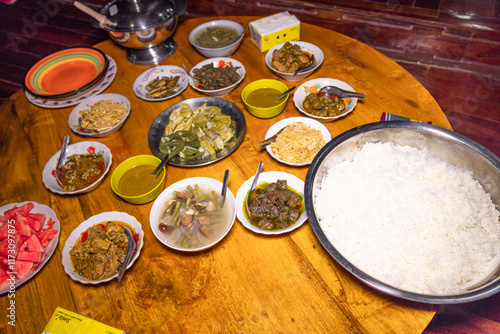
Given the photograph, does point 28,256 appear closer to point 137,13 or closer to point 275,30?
point 137,13

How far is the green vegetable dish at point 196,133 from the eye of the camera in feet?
6.61

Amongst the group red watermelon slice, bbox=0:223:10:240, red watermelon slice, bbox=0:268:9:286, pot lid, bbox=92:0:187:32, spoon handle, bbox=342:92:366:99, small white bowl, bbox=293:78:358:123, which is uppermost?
pot lid, bbox=92:0:187:32

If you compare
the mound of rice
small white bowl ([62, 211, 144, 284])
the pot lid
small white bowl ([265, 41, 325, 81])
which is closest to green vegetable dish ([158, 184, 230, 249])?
small white bowl ([62, 211, 144, 284])

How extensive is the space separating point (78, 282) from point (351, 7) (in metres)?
5.26

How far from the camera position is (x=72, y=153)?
215 centimetres

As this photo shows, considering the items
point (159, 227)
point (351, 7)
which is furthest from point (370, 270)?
point (351, 7)

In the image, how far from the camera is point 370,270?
4.68 feet

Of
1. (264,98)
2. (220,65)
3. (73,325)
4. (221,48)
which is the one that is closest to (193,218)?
(73,325)

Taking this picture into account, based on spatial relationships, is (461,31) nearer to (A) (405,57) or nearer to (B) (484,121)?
(A) (405,57)

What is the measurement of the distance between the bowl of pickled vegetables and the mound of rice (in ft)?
1.79

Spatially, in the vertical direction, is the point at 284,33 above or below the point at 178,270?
above

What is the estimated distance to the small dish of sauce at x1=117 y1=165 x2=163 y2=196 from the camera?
1872mm

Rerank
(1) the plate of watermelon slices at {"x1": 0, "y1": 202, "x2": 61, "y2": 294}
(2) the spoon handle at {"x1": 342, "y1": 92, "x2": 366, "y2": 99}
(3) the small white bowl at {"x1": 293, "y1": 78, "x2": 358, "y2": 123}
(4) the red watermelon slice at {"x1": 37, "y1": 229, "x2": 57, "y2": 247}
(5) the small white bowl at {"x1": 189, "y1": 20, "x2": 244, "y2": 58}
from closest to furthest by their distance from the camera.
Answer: (1) the plate of watermelon slices at {"x1": 0, "y1": 202, "x2": 61, "y2": 294}, (4) the red watermelon slice at {"x1": 37, "y1": 229, "x2": 57, "y2": 247}, (2) the spoon handle at {"x1": 342, "y1": 92, "x2": 366, "y2": 99}, (3) the small white bowl at {"x1": 293, "y1": 78, "x2": 358, "y2": 123}, (5) the small white bowl at {"x1": 189, "y1": 20, "x2": 244, "y2": 58}

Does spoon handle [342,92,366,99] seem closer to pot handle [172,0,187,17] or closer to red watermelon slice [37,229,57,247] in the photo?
pot handle [172,0,187,17]
